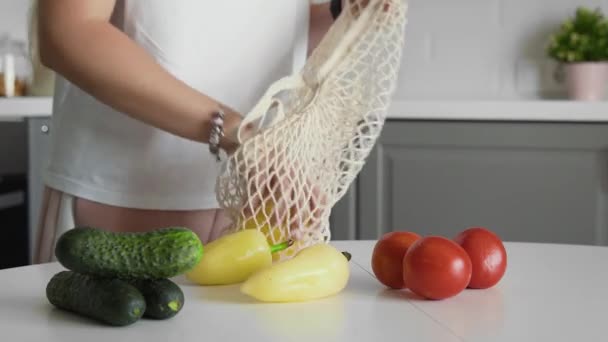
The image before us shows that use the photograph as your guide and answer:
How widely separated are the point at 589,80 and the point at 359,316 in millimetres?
2165

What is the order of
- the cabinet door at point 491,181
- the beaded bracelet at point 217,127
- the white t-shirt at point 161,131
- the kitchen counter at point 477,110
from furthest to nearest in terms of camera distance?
the cabinet door at point 491,181
the kitchen counter at point 477,110
the white t-shirt at point 161,131
the beaded bracelet at point 217,127

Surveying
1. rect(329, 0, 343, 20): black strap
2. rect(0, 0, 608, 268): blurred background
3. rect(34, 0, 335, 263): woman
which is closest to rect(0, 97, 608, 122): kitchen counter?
rect(0, 0, 608, 268): blurred background

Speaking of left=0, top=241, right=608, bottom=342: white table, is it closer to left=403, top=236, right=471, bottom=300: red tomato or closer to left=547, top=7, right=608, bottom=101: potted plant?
left=403, top=236, right=471, bottom=300: red tomato

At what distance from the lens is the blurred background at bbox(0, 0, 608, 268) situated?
2.39 metres

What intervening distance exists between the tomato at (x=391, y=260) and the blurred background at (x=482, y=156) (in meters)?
1.52

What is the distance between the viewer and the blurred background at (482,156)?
7.83 ft

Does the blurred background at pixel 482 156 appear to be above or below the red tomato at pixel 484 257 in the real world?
below

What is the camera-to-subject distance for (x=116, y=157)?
1303 mm

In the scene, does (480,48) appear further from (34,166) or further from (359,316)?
(359,316)

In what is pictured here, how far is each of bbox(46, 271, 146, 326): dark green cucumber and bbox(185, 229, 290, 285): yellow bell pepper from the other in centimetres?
14

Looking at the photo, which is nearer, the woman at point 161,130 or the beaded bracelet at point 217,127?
the beaded bracelet at point 217,127

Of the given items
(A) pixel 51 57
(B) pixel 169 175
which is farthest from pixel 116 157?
(A) pixel 51 57

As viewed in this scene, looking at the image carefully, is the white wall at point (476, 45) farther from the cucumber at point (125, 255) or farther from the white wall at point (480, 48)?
the cucumber at point (125, 255)

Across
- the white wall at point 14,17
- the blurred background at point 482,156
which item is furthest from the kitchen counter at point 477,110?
the white wall at point 14,17
